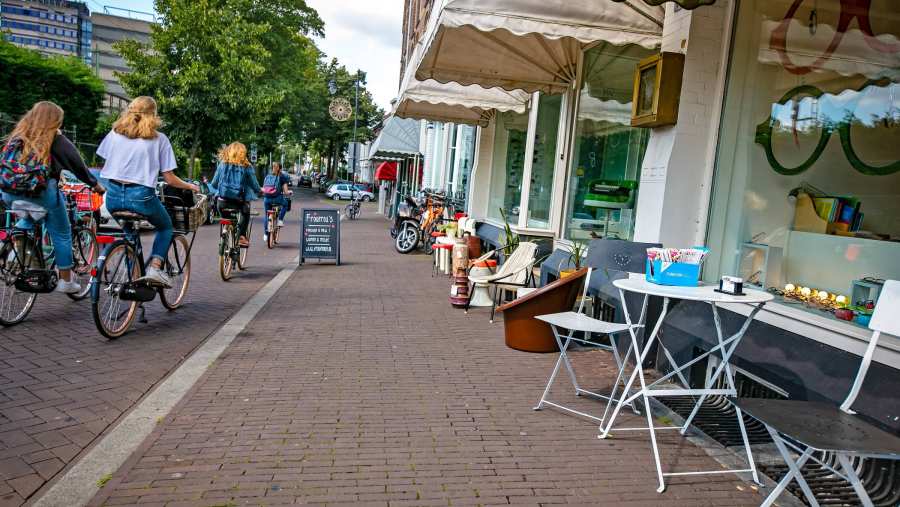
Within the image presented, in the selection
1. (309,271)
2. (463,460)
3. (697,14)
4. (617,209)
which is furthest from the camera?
(309,271)

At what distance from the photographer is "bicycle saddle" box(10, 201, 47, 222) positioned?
214 inches

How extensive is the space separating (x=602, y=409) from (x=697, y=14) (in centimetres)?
326

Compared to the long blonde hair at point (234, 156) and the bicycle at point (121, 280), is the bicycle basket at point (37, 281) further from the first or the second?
the long blonde hair at point (234, 156)

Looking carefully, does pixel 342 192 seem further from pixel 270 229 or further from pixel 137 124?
pixel 137 124

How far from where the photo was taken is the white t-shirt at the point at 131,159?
5.46 metres

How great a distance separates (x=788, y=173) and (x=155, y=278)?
5.51 m

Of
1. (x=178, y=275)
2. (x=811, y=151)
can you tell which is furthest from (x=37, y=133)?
(x=811, y=151)

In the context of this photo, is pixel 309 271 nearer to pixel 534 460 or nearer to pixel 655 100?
pixel 655 100

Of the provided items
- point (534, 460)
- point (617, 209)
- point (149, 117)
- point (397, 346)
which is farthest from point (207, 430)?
point (617, 209)

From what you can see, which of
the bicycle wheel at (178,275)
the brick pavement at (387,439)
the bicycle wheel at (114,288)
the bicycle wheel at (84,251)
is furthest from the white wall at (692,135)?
the bicycle wheel at (84,251)

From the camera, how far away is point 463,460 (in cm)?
343

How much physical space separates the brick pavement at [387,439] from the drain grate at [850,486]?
13.5 inches

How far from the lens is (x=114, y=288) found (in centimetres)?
546

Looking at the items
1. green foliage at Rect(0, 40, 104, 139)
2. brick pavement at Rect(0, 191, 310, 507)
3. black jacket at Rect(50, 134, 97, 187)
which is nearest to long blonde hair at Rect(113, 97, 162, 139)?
black jacket at Rect(50, 134, 97, 187)
